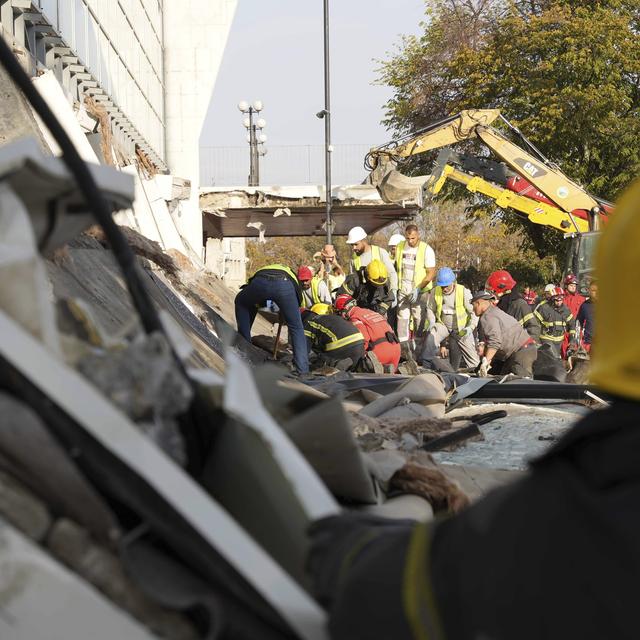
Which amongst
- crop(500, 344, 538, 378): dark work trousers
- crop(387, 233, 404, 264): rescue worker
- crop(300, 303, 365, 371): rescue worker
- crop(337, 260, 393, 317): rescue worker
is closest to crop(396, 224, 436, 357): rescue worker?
crop(387, 233, 404, 264): rescue worker

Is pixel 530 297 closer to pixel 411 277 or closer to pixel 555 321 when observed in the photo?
pixel 555 321

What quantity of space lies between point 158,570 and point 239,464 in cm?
25

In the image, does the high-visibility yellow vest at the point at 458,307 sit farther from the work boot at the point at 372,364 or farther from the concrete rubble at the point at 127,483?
the concrete rubble at the point at 127,483

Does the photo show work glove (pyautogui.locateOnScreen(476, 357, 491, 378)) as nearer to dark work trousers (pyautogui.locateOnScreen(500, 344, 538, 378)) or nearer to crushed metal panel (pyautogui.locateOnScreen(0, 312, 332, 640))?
dark work trousers (pyautogui.locateOnScreen(500, 344, 538, 378))

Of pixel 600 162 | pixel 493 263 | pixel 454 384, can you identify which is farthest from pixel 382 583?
pixel 493 263

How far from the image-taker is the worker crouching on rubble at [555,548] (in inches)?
45.4

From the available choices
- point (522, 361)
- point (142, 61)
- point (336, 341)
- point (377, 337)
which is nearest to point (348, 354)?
point (336, 341)

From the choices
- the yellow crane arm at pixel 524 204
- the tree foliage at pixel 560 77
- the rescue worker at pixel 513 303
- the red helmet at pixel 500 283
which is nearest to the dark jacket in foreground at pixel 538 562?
the rescue worker at pixel 513 303

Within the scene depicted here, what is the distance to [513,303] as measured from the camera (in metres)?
13.6

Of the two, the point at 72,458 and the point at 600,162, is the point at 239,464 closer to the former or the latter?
the point at 72,458

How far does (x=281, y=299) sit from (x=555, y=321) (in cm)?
595

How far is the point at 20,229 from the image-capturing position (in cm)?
153

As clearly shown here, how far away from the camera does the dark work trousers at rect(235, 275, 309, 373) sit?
8789 mm

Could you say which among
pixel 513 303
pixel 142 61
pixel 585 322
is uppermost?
pixel 142 61
